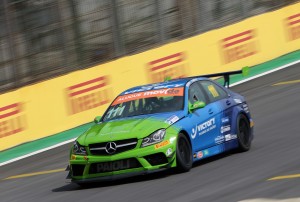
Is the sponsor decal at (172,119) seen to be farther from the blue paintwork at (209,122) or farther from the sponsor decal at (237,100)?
the sponsor decal at (237,100)

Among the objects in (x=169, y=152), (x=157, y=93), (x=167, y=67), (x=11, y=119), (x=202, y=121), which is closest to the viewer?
(x=169, y=152)

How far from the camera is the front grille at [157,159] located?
12.5 meters

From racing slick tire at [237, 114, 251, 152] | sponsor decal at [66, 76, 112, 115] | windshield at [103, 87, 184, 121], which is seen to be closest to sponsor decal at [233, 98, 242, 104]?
racing slick tire at [237, 114, 251, 152]

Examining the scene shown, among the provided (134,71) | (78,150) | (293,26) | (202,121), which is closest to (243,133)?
(202,121)

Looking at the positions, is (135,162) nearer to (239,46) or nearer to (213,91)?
(213,91)

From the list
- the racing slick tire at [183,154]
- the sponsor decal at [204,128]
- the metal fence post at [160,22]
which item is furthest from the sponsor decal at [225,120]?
the metal fence post at [160,22]

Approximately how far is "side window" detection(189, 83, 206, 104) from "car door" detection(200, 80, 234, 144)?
132mm

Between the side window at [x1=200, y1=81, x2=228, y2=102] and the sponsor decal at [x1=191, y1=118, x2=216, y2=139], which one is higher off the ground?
the side window at [x1=200, y1=81, x2=228, y2=102]

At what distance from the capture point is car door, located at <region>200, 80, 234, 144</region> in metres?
13.9

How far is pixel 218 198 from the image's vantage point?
1059 centimetres

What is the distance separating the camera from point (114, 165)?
41.0 ft

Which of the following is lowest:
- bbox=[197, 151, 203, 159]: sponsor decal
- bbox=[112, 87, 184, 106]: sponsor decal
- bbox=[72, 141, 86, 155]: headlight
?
bbox=[197, 151, 203, 159]: sponsor decal

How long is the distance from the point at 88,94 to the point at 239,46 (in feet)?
18.6

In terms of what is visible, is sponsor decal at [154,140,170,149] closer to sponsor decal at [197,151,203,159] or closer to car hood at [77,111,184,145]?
car hood at [77,111,184,145]
